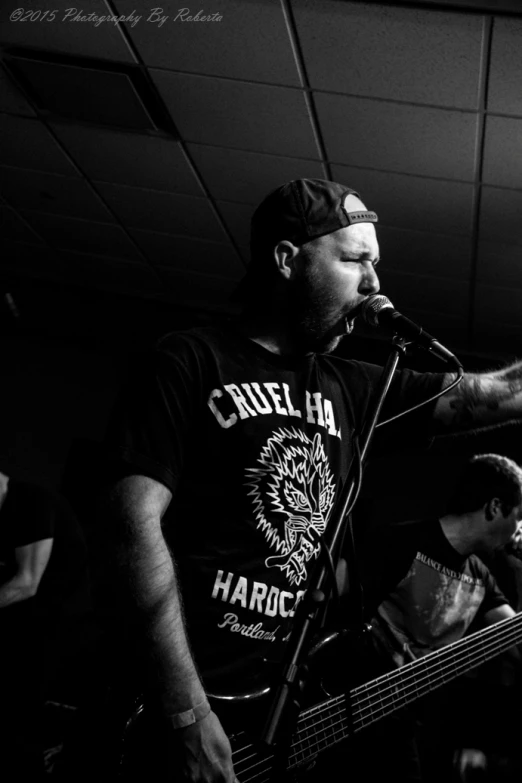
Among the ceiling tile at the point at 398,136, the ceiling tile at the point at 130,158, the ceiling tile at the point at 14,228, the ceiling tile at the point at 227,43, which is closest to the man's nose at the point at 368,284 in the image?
the ceiling tile at the point at 227,43

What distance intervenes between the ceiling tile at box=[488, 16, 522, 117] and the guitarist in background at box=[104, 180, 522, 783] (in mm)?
1466

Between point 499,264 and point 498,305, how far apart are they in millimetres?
609

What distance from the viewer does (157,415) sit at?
125 cm

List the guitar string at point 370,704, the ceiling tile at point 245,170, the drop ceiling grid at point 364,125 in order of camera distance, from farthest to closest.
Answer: the ceiling tile at point 245,170 → the drop ceiling grid at point 364,125 → the guitar string at point 370,704

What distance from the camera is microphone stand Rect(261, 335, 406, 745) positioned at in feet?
3.43

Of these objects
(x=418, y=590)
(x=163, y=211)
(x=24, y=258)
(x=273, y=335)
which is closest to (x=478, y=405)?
(x=273, y=335)

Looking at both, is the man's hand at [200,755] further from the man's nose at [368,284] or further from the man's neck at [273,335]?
the man's nose at [368,284]

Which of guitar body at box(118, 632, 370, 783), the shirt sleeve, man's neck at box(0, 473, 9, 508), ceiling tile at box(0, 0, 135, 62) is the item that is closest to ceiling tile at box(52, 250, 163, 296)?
ceiling tile at box(0, 0, 135, 62)

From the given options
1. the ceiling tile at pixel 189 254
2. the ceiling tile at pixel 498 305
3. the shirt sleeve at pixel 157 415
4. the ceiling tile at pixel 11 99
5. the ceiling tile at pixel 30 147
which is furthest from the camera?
the ceiling tile at pixel 189 254

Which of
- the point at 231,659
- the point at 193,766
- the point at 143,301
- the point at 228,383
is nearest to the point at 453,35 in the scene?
the point at 228,383

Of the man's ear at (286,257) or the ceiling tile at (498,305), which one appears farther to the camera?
the ceiling tile at (498,305)

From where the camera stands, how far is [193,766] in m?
1.06

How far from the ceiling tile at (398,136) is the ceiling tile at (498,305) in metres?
1.32

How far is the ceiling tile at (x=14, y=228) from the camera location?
4982 millimetres
